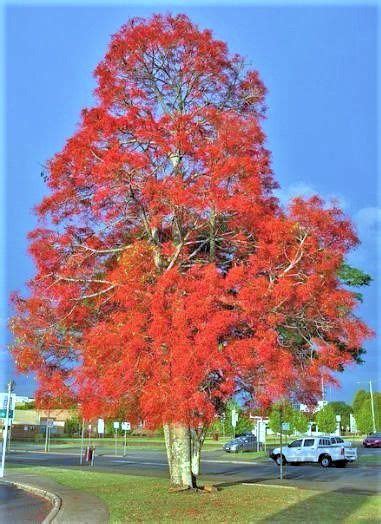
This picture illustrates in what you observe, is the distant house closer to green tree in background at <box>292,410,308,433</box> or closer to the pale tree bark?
green tree in background at <box>292,410,308,433</box>

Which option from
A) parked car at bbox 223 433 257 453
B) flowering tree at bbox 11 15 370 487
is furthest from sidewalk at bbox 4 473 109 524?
parked car at bbox 223 433 257 453

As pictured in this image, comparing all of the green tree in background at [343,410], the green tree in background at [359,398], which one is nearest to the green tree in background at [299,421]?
the green tree in background at [343,410]

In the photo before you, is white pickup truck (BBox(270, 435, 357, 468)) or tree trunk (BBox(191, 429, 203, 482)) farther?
white pickup truck (BBox(270, 435, 357, 468))

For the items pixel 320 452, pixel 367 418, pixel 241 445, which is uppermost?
pixel 367 418

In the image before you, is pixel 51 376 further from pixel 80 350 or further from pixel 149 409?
pixel 149 409

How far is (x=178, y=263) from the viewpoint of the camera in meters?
16.6

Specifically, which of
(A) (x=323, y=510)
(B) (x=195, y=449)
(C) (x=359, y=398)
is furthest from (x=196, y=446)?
(C) (x=359, y=398)

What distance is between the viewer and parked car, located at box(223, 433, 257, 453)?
4653 centimetres

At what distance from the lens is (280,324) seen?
15.6 meters

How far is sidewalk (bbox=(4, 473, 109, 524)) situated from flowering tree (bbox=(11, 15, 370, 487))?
2.13 m

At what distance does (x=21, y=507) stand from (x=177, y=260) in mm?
7321

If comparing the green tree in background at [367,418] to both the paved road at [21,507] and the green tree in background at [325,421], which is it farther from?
the paved road at [21,507]

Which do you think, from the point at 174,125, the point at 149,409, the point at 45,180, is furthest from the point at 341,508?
the point at 45,180

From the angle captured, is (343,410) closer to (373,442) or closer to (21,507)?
(373,442)
